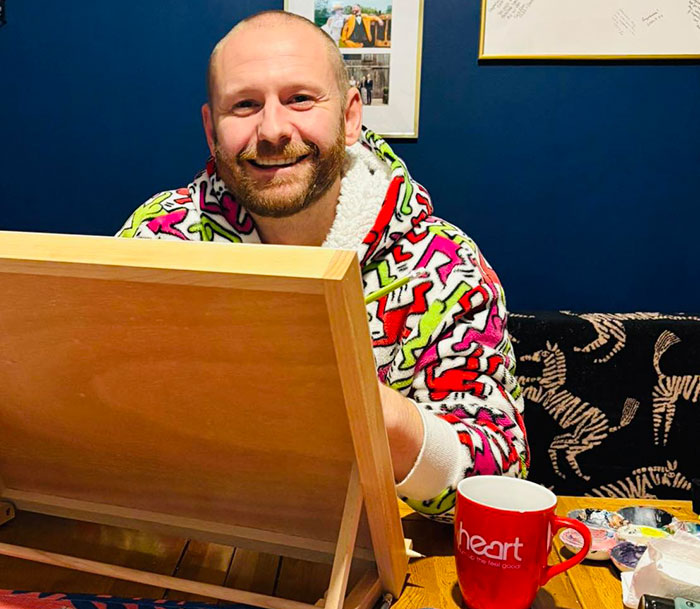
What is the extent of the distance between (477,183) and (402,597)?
161 centimetres

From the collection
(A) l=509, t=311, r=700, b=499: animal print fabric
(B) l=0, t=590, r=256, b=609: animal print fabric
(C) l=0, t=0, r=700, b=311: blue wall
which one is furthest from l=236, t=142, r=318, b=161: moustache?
(B) l=0, t=590, r=256, b=609: animal print fabric

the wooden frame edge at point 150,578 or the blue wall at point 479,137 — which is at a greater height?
the blue wall at point 479,137

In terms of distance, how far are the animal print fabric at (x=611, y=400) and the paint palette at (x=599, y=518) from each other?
79 cm

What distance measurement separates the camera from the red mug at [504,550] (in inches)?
27.0

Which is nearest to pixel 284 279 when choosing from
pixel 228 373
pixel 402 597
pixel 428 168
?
pixel 228 373

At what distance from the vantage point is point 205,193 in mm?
1461

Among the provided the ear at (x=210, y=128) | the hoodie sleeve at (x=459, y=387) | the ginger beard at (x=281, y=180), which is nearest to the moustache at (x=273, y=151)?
the ginger beard at (x=281, y=180)

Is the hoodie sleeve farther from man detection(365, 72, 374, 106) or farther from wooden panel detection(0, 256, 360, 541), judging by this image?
man detection(365, 72, 374, 106)

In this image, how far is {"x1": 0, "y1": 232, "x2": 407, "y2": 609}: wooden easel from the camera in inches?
19.0

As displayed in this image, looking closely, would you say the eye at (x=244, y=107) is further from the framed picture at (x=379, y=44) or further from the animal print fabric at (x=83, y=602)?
the animal print fabric at (x=83, y=602)

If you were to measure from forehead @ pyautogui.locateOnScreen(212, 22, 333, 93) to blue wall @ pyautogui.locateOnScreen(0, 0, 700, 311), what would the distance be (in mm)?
763

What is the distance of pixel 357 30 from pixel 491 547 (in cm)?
174

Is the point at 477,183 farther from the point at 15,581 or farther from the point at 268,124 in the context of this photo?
the point at 15,581

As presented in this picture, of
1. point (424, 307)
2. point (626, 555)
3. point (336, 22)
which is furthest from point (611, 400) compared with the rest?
point (336, 22)
